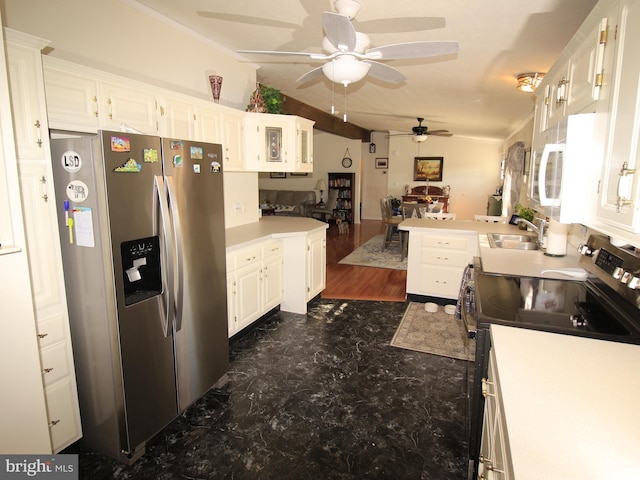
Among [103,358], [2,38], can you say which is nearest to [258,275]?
[103,358]

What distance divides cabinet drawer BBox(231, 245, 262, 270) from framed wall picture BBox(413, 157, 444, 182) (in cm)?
786

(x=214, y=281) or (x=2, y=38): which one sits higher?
(x=2, y=38)

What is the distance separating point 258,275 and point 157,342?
4.65ft

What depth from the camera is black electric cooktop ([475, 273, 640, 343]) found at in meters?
1.48

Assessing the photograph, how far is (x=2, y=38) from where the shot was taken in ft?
4.60

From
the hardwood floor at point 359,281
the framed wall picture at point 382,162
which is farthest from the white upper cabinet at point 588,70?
the framed wall picture at point 382,162

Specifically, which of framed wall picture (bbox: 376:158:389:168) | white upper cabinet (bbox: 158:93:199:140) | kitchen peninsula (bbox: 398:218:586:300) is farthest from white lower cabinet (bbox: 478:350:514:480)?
framed wall picture (bbox: 376:158:389:168)

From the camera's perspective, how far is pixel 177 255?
206 cm

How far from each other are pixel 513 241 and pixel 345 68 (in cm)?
231

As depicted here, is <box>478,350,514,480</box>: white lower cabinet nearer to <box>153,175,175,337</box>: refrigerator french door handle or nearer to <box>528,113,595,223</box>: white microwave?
<box>528,113,595,223</box>: white microwave

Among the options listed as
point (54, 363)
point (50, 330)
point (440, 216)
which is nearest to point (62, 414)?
point (54, 363)

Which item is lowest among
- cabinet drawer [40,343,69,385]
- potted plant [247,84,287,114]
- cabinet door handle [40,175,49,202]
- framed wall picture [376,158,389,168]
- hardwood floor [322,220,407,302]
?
hardwood floor [322,220,407,302]

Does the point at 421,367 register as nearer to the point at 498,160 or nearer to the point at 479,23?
the point at 479,23

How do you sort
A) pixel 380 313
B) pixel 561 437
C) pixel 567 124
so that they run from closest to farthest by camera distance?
pixel 561 437
pixel 567 124
pixel 380 313
